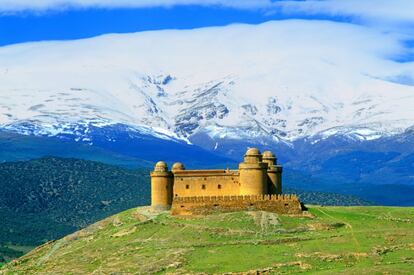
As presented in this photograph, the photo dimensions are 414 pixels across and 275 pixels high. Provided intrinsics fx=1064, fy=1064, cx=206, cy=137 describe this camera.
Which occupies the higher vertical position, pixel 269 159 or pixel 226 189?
pixel 269 159

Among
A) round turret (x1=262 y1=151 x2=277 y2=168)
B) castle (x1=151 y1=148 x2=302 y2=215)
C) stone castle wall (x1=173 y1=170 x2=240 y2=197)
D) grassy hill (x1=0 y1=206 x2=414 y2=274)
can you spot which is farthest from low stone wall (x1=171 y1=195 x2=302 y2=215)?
round turret (x1=262 y1=151 x2=277 y2=168)

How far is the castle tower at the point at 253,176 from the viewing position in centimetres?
11644

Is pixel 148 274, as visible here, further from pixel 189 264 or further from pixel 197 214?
pixel 197 214

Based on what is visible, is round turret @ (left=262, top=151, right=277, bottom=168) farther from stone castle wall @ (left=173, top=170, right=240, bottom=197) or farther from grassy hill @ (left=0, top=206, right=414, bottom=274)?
grassy hill @ (left=0, top=206, right=414, bottom=274)

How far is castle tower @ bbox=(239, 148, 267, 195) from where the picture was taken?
116438 millimetres

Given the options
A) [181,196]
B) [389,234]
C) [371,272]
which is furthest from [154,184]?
[371,272]

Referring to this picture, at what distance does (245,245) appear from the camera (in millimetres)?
100625

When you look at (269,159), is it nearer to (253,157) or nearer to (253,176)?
(253,157)

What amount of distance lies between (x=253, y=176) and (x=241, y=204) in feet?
17.4

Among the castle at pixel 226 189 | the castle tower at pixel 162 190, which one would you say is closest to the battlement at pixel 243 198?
the castle at pixel 226 189

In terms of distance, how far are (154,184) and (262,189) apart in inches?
509

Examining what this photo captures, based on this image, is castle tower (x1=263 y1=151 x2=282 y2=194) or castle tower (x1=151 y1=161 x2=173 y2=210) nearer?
castle tower (x1=263 y1=151 x2=282 y2=194)

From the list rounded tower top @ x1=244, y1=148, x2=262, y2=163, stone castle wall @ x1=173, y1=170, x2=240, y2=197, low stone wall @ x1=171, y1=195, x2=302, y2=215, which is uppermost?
rounded tower top @ x1=244, y1=148, x2=262, y2=163

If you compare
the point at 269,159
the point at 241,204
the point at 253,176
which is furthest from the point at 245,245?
the point at 269,159
